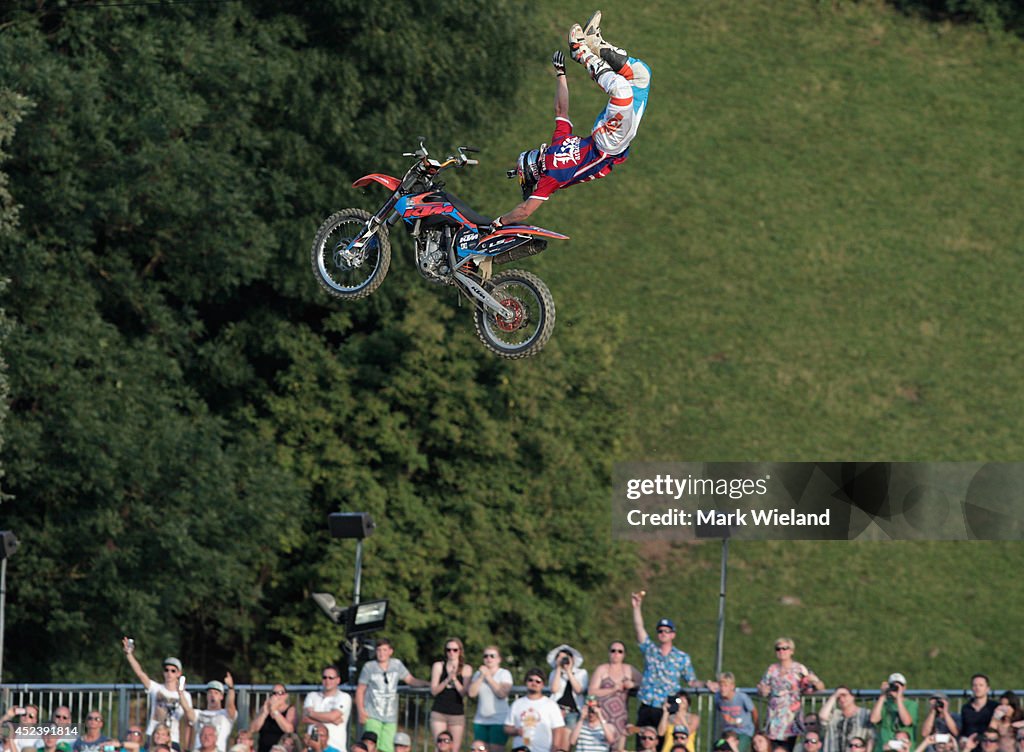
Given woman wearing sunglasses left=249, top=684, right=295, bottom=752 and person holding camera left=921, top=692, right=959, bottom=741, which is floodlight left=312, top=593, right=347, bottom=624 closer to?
woman wearing sunglasses left=249, top=684, right=295, bottom=752

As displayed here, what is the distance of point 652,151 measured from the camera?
4544 cm

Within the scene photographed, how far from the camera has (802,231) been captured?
44125mm

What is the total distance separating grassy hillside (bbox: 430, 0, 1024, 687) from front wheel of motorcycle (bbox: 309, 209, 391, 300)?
16.4 meters

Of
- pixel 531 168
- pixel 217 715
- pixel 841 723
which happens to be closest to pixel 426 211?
pixel 531 168

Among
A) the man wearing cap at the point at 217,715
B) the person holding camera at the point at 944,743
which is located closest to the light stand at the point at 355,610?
the man wearing cap at the point at 217,715

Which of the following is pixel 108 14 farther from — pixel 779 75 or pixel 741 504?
pixel 779 75

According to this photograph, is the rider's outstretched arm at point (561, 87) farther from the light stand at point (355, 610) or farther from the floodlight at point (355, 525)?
the floodlight at point (355, 525)

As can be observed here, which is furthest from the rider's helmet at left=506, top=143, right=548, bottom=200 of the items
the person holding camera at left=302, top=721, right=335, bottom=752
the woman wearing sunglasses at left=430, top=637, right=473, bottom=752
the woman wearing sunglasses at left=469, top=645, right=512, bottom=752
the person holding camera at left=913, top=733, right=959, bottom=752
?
the person holding camera at left=913, top=733, right=959, bottom=752

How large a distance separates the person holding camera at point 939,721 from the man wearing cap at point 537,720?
344cm

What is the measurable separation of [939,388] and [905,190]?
6608 millimetres

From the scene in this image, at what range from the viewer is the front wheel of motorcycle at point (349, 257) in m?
17.4

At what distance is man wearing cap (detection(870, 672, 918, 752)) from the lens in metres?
19.5

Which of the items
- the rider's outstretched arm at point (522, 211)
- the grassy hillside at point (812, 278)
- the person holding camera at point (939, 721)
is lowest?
the person holding camera at point (939, 721)

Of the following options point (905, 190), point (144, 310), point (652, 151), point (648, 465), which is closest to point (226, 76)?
point (144, 310)
